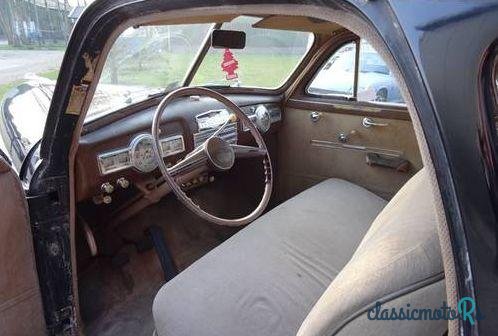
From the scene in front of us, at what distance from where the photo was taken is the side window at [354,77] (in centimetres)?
250

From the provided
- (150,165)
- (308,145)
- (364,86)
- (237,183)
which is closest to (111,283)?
(150,165)

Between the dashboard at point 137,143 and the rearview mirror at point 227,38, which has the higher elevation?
the rearview mirror at point 227,38

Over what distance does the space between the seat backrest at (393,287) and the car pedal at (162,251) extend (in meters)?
1.42

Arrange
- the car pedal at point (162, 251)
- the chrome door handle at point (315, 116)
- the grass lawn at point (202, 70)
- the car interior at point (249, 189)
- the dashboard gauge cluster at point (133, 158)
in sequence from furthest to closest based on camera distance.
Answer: the chrome door handle at point (315, 116)
the car pedal at point (162, 251)
the grass lawn at point (202, 70)
the dashboard gauge cluster at point (133, 158)
the car interior at point (249, 189)

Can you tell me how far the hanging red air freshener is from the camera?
2477 mm

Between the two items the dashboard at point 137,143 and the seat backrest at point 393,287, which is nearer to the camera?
the seat backrest at point 393,287

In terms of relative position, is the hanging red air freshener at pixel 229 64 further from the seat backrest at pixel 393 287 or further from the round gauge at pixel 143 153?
the seat backrest at pixel 393 287

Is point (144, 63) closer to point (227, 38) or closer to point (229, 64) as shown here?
point (227, 38)

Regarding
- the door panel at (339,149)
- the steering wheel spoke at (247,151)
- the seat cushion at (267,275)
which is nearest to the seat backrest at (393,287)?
the seat cushion at (267,275)

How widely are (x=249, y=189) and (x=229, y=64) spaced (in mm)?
838

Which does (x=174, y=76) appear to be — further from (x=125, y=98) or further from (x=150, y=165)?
(x=150, y=165)

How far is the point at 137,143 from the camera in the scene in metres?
1.82

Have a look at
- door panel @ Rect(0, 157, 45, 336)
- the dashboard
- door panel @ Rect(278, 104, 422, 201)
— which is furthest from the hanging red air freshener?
door panel @ Rect(0, 157, 45, 336)

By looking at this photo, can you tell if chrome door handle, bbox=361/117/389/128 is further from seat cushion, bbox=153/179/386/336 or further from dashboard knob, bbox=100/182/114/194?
dashboard knob, bbox=100/182/114/194
